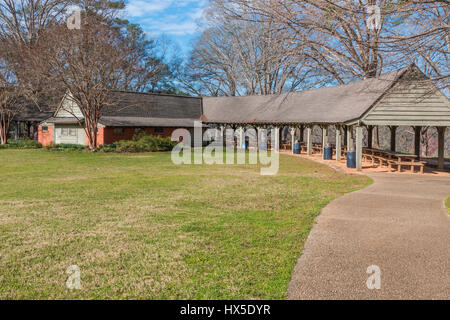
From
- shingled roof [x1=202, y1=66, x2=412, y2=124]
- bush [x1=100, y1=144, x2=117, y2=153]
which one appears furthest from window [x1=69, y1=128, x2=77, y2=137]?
shingled roof [x1=202, y1=66, x2=412, y2=124]

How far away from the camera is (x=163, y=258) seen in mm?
5363

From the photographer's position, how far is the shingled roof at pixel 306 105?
65.4 feet

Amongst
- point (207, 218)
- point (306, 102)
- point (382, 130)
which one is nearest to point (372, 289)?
point (207, 218)

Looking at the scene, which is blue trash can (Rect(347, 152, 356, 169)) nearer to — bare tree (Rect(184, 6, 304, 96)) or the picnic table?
the picnic table

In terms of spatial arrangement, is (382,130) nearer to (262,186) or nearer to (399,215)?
(262,186)

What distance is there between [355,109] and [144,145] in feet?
53.9

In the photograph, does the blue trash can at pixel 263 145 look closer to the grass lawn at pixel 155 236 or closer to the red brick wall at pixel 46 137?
the grass lawn at pixel 155 236

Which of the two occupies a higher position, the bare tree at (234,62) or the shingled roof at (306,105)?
the bare tree at (234,62)

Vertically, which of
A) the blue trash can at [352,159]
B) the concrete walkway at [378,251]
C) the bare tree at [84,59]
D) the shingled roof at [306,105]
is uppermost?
the bare tree at [84,59]

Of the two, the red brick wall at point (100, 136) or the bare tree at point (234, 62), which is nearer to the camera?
the red brick wall at point (100, 136)

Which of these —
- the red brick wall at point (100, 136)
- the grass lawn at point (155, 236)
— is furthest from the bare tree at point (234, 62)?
the grass lawn at point (155, 236)

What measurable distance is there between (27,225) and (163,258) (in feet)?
11.3

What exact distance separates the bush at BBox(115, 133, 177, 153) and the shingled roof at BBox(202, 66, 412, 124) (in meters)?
7.20

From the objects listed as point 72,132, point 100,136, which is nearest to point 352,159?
point 100,136
